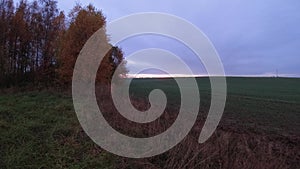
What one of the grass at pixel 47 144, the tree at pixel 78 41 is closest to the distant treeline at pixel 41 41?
the tree at pixel 78 41

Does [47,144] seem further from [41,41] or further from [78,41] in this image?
[41,41]

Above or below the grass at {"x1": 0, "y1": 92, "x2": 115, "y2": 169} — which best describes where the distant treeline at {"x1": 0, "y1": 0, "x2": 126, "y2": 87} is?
above

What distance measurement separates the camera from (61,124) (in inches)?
371

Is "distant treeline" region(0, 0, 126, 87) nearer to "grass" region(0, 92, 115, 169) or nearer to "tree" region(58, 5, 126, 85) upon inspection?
"tree" region(58, 5, 126, 85)

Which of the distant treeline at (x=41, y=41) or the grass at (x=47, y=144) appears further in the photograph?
the distant treeline at (x=41, y=41)

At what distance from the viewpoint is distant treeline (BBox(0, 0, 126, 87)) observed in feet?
107

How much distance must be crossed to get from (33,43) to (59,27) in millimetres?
3826

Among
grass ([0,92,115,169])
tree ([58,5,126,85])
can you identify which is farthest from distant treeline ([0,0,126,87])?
grass ([0,92,115,169])

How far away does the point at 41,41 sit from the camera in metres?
39.4

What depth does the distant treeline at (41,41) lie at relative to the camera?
3256 cm

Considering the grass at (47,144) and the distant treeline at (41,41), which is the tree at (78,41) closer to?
the distant treeline at (41,41)

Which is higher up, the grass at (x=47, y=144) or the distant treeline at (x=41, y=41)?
the distant treeline at (x=41, y=41)

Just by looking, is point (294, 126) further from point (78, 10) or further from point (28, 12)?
point (28, 12)

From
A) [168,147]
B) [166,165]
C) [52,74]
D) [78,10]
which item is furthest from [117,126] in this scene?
[52,74]
